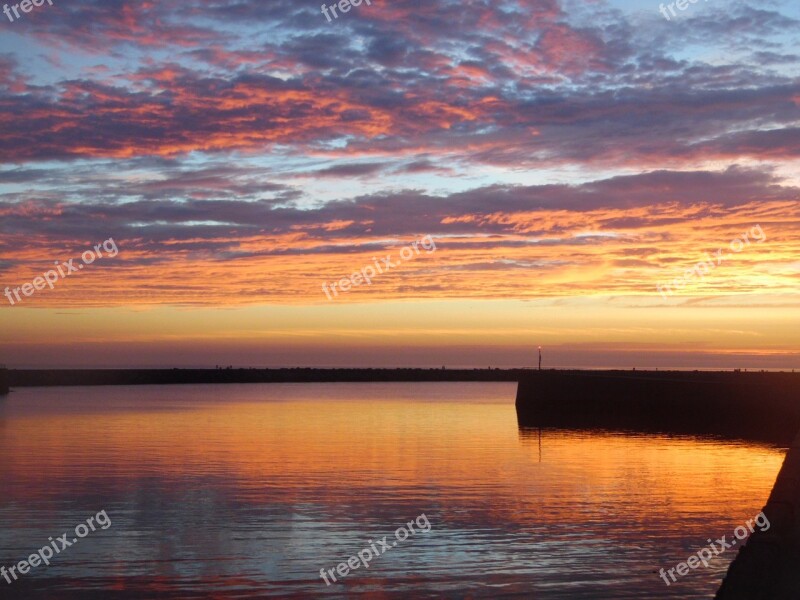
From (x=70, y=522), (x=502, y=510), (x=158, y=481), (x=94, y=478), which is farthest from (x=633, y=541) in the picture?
(x=94, y=478)

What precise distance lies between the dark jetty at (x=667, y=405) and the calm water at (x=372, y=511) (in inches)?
263

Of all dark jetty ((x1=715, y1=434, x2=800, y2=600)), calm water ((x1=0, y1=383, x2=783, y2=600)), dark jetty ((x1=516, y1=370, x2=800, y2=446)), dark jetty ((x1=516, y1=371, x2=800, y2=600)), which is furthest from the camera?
dark jetty ((x1=516, y1=370, x2=800, y2=446))

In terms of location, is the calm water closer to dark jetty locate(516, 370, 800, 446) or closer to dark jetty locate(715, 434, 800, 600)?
dark jetty locate(715, 434, 800, 600)

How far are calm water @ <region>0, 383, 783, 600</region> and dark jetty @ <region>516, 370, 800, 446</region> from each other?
21.9ft

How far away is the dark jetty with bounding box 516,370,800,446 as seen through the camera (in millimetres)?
53219

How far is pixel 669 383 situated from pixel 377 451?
29.1 meters

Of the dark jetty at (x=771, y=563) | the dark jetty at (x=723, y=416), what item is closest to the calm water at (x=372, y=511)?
the dark jetty at (x=771, y=563)

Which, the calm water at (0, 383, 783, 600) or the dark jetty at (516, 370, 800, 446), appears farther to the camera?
the dark jetty at (516, 370, 800, 446)

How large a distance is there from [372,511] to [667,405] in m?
42.7

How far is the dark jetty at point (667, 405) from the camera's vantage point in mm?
53219

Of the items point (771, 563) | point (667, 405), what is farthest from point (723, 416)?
point (771, 563)

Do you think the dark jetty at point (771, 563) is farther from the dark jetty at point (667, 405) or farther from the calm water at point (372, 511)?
the dark jetty at point (667, 405)

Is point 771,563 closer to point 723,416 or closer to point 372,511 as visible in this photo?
point 372,511

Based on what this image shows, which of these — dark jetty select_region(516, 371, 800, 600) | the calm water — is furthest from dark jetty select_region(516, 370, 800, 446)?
the calm water
